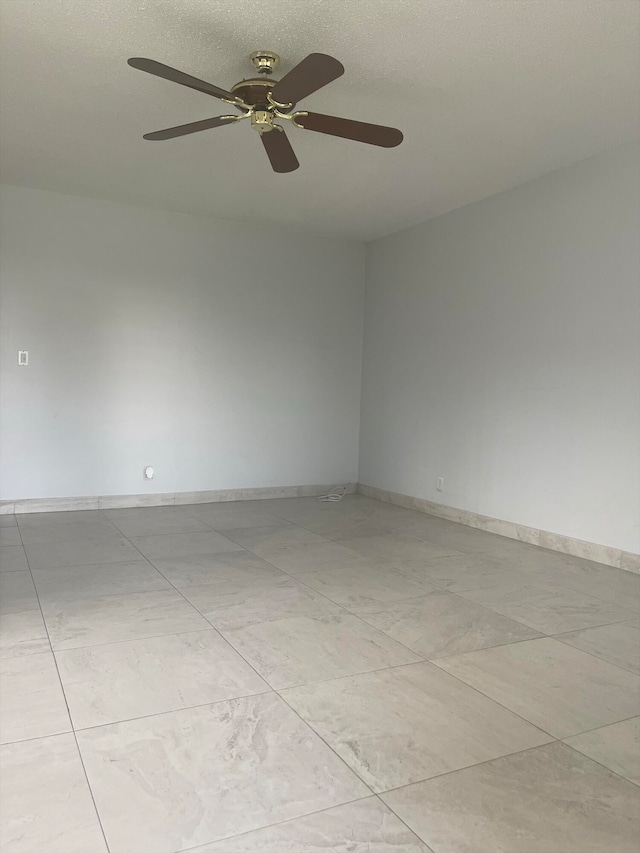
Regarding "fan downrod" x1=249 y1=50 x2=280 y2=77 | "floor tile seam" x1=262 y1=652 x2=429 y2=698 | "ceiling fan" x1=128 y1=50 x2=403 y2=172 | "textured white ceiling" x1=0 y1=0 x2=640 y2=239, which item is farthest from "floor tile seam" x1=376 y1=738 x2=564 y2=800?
"fan downrod" x1=249 y1=50 x2=280 y2=77

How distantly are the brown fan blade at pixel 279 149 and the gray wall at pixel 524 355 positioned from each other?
7.01ft

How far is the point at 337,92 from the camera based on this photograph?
3.45m

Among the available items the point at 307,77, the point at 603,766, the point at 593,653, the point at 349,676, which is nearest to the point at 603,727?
the point at 603,766

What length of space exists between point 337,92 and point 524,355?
239 cm

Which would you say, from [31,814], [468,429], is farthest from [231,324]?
[31,814]

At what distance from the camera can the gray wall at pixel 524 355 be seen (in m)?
4.18

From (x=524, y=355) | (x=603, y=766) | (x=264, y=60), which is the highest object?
(x=264, y=60)

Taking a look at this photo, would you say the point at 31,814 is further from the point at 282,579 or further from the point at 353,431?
the point at 353,431

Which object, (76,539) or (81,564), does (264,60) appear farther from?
(76,539)

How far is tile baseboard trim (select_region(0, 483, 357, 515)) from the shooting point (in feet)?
17.9

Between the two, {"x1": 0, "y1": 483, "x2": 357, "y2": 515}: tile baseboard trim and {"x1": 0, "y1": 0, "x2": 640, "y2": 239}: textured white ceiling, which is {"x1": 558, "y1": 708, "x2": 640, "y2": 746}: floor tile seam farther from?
{"x1": 0, "y1": 483, "x2": 357, "y2": 515}: tile baseboard trim

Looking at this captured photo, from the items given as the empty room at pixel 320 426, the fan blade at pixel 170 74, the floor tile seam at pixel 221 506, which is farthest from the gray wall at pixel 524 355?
the fan blade at pixel 170 74

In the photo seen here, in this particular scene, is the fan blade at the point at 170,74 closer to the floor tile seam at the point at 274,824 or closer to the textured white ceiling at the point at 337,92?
the textured white ceiling at the point at 337,92

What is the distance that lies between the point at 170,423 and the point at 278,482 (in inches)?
49.6
